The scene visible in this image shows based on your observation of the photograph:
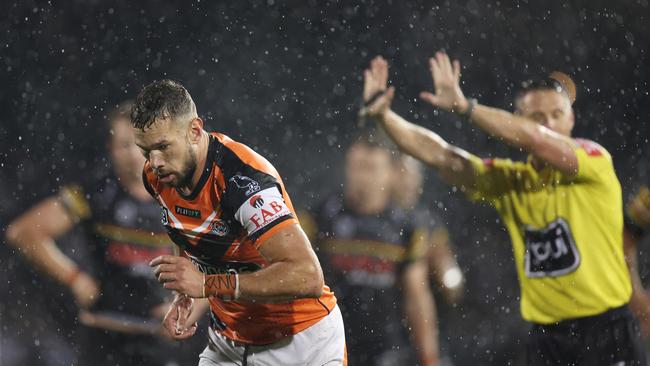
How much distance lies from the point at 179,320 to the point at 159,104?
73 centimetres

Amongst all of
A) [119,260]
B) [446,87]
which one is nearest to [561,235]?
[446,87]

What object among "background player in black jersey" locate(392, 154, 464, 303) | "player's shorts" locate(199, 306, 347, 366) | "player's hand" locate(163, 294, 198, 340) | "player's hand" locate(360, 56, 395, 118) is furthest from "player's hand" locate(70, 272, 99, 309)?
"player's hand" locate(163, 294, 198, 340)

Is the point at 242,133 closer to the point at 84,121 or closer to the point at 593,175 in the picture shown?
the point at 84,121

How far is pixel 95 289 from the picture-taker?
5195 mm

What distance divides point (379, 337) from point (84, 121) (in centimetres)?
373

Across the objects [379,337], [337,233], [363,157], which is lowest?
[379,337]

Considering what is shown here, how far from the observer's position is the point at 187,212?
299cm

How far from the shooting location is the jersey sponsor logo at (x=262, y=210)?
2705 millimetres

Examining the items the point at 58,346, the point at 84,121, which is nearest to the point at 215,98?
the point at 84,121

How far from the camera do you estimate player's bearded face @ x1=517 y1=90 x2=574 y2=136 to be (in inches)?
188

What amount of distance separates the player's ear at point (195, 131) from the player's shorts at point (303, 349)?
785 mm

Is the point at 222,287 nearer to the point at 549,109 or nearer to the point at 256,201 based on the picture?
the point at 256,201

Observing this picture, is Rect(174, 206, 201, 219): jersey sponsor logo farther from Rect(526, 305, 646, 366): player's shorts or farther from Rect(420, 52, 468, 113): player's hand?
Rect(526, 305, 646, 366): player's shorts

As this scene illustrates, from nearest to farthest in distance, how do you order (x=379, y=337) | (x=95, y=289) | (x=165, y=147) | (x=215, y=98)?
(x=165, y=147) → (x=95, y=289) → (x=379, y=337) → (x=215, y=98)
